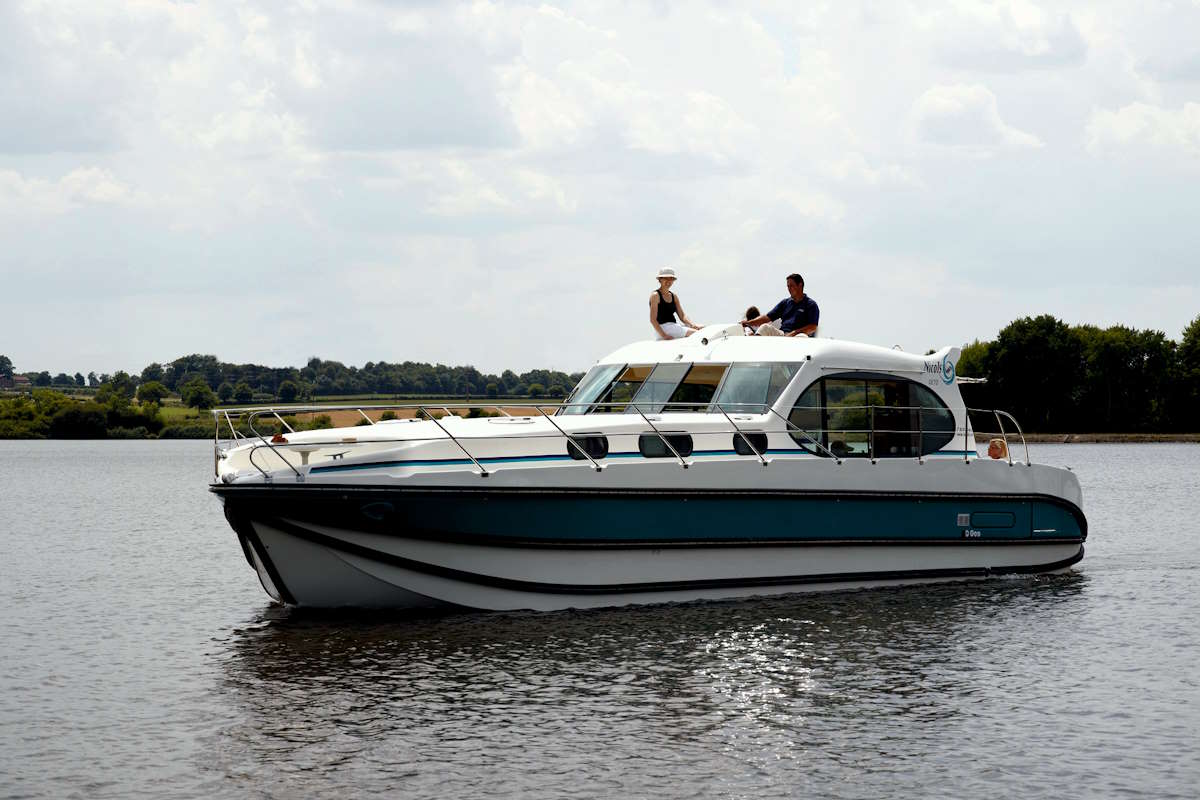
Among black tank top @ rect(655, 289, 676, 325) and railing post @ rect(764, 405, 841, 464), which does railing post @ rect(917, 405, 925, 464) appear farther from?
black tank top @ rect(655, 289, 676, 325)

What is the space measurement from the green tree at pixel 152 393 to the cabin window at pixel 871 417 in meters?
111

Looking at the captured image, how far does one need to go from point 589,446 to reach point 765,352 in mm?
2897

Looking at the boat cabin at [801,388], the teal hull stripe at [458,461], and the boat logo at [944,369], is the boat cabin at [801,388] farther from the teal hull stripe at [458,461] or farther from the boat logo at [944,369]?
the teal hull stripe at [458,461]

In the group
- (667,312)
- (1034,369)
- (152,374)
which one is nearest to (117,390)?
(152,374)

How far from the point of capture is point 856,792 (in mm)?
9383

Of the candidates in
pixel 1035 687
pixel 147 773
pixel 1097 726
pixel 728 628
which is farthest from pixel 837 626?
pixel 147 773

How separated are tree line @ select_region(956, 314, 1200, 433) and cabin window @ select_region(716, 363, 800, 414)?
7790cm

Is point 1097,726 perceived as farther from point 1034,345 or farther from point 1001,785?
point 1034,345

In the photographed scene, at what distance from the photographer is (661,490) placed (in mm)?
14703

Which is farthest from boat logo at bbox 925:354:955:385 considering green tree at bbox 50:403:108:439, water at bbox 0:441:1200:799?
green tree at bbox 50:403:108:439

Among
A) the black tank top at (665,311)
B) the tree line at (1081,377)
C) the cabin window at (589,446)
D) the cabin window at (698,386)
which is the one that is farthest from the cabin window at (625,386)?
the tree line at (1081,377)

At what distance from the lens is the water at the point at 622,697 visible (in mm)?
9719

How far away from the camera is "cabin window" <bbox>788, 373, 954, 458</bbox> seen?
16312mm

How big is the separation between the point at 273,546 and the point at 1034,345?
84.4 m
